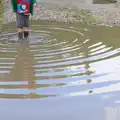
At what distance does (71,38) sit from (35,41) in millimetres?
898

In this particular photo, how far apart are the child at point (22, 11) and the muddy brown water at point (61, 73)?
25 centimetres

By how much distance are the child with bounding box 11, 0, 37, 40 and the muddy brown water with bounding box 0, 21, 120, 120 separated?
10.0 inches

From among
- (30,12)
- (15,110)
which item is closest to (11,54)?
(30,12)

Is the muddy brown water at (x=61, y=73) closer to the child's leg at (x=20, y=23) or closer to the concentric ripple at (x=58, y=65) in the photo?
the concentric ripple at (x=58, y=65)

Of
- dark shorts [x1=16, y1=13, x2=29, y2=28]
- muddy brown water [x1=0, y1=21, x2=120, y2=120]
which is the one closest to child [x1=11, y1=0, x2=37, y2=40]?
dark shorts [x1=16, y1=13, x2=29, y2=28]

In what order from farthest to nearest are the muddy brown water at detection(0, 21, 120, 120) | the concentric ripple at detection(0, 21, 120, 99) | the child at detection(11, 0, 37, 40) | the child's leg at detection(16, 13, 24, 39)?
the child's leg at detection(16, 13, 24, 39) → the child at detection(11, 0, 37, 40) → the concentric ripple at detection(0, 21, 120, 99) → the muddy brown water at detection(0, 21, 120, 120)

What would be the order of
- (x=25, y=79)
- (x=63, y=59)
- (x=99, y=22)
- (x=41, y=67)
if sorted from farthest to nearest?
(x=99, y=22) < (x=63, y=59) < (x=41, y=67) < (x=25, y=79)

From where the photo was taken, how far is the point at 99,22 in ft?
36.6

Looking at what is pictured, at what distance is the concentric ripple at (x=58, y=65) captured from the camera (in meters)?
5.94

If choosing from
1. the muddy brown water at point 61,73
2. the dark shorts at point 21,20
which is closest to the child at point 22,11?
the dark shorts at point 21,20

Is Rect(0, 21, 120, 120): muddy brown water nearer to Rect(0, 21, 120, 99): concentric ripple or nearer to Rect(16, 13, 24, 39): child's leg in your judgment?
Rect(0, 21, 120, 99): concentric ripple

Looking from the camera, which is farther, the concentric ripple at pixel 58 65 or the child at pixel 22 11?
the child at pixel 22 11

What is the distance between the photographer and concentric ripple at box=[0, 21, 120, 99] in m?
5.94

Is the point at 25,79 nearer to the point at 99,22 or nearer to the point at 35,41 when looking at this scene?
the point at 35,41
